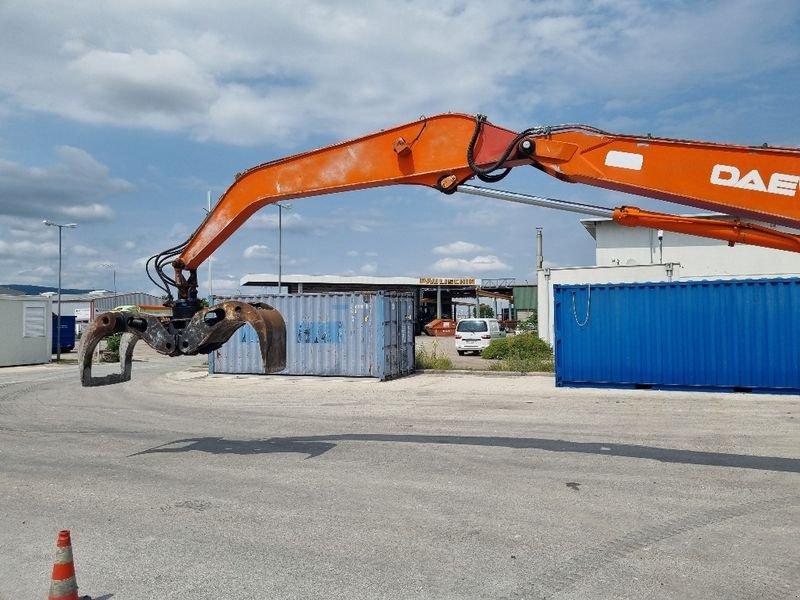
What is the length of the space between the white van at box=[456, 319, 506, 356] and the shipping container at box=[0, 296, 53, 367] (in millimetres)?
19300

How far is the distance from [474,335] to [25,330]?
67.3ft

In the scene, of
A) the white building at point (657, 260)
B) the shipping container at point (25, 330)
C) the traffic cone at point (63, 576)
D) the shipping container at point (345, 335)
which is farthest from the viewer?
the shipping container at point (25, 330)

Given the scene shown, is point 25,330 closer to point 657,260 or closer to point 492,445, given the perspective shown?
point 492,445

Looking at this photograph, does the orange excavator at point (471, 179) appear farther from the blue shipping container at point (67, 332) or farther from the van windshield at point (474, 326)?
the blue shipping container at point (67, 332)

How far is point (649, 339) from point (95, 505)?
13956 mm

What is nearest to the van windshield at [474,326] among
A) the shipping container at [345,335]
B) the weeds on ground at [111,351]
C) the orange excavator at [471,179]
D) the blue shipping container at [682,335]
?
the shipping container at [345,335]

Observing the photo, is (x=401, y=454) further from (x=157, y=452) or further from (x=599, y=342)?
(x=599, y=342)

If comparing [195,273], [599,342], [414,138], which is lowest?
[599,342]

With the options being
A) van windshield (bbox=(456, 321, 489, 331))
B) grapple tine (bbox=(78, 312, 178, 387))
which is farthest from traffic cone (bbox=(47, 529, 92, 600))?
van windshield (bbox=(456, 321, 489, 331))

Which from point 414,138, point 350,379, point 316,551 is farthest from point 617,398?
point 316,551

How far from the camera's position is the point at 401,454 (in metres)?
9.23

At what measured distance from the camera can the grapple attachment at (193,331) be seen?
28.0 feet

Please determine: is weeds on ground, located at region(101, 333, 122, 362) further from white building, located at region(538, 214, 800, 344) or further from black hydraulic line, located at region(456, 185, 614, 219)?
black hydraulic line, located at region(456, 185, 614, 219)

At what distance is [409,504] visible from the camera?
6844 millimetres
